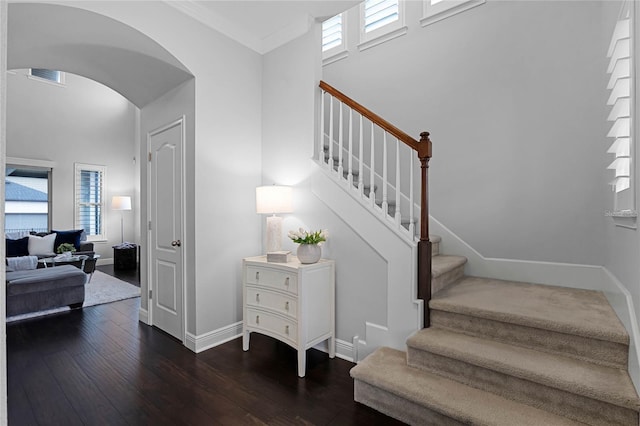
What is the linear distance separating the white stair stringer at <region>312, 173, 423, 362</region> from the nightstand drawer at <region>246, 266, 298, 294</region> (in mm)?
662

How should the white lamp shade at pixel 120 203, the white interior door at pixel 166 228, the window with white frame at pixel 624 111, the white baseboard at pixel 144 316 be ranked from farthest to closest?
the white lamp shade at pixel 120 203
the white baseboard at pixel 144 316
the white interior door at pixel 166 228
the window with white frame at pixel 624 111

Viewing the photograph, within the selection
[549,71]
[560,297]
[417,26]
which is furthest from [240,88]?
[560,297]

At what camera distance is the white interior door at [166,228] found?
3006 mm

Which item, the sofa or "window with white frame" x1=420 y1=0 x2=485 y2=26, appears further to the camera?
the sofa

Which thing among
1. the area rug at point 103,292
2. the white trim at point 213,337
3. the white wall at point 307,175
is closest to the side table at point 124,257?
the area rug at point 103,292

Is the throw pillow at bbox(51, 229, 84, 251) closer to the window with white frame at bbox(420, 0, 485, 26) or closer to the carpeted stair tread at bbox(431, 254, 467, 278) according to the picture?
the carpeted stair tread at bbox(431, 254, 467, 278)

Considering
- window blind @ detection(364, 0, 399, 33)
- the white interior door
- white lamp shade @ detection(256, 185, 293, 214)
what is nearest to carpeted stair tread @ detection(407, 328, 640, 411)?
white lamp shade @ detection(256, 185, 293, 214)

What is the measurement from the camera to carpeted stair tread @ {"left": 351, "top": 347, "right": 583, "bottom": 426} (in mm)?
1554

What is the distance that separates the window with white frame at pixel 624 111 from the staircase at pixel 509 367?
74 cm

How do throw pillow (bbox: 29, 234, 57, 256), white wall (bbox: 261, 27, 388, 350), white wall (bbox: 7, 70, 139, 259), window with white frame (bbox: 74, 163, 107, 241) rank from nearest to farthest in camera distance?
white wall (bbox: 261, 27, 388, 350) < throw pillow (bbox: 29, 234, 57, 256) < white wall (bbox: 7, 70, 139, 259) < window with white frame (bbox: 74, 163, 107, 241)

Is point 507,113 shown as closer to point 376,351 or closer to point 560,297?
point 560,297

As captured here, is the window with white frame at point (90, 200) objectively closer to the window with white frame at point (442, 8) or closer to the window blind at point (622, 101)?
the window with white frame at point (442, 8)

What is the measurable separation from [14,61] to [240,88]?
6.67 ft

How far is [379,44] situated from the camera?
3.80 metres
